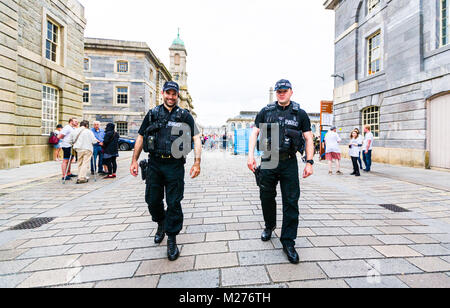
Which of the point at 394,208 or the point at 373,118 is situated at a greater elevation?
the point at 373,118

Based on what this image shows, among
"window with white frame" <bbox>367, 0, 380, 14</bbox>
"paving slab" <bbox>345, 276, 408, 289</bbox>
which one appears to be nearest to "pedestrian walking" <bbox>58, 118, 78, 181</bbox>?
"paving slab" <bbox>345, 276, 408, 289</bbox>

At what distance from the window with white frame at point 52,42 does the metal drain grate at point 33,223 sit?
37.1ft

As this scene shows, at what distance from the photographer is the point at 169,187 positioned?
8.65ft

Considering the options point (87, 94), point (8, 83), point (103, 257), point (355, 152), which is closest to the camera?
point (103, 257)

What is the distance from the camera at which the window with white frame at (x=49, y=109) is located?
1162cm

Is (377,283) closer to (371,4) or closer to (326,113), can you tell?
(326,113)

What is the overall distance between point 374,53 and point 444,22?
4.06 m

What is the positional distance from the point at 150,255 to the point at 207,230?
0.94 meters

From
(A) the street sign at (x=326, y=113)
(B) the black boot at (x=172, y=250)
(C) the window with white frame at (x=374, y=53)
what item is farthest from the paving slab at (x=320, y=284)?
(C) the window with white frame at (x=374, y=53)

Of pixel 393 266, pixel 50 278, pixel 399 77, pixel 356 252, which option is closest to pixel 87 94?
pixel 399 77

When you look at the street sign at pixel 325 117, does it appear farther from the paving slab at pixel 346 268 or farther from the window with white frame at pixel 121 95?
the window with white frame at pixel 121 95

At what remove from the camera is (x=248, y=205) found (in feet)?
15.1

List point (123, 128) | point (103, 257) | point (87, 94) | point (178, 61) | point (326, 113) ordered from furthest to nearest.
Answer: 1. point (178, 61)
2. point (123, 128)
3. point (87, 94)
4. point (326, 113)
5. point (103, 257)

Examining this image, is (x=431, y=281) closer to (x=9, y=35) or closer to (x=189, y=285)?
(x=189, y=285)
